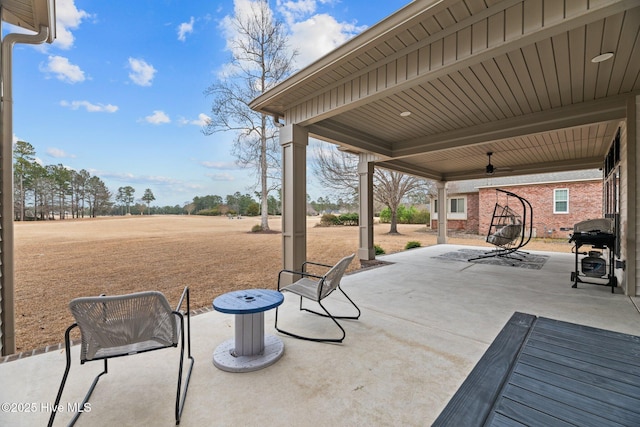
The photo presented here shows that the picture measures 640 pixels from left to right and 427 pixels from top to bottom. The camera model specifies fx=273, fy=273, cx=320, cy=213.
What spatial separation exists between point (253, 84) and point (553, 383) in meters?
16.4

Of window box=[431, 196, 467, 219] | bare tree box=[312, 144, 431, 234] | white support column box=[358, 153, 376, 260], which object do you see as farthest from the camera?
window box=[431, 196, 467, 219]

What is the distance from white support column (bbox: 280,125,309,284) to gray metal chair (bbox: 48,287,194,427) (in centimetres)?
275

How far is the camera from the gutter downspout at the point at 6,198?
2.49 metres

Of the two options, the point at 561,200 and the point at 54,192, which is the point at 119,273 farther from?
the point at 54,192

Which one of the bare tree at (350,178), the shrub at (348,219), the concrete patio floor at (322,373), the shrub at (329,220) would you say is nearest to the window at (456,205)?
the bare tree at (350,178)

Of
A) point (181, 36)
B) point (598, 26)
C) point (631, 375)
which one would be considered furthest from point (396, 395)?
point (181, 36)

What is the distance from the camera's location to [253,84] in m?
15.0

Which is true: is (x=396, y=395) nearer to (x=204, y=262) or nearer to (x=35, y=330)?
(x=35, y=330)

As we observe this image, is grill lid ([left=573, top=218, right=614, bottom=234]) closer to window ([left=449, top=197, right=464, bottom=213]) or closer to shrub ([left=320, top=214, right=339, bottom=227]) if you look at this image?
window ([left=449, top=197, right=464, bottom=213])

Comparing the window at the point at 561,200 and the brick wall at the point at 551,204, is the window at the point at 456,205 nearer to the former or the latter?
the brick wall at the point at 551,204

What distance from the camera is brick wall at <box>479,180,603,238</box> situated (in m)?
12.0

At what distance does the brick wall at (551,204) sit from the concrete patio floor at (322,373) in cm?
1120

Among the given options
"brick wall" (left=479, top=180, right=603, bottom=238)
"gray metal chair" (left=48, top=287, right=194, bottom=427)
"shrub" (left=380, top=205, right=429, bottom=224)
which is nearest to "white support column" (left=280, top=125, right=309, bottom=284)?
"gray metal chair" (left=48, top=287, right=194, bottom=427)

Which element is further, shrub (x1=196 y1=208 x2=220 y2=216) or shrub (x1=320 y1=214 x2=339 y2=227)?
shrub (x1=196 y1=208 x2=220 y2=216)
